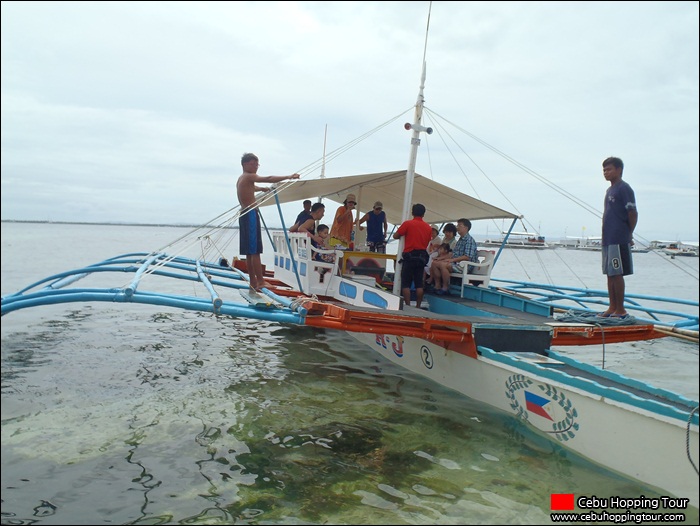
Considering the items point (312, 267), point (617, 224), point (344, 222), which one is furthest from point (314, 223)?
point (617, 224)

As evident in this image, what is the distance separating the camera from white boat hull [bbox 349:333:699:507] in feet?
14.6

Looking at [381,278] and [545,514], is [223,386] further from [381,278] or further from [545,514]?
[545,514]

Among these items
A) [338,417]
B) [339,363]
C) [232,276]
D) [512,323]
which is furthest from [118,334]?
[512,323]

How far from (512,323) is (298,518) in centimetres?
400

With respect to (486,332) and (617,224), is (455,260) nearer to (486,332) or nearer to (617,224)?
(486,332)

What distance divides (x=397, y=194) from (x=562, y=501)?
27.2 ft

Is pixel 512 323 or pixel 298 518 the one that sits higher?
pixel 512 323

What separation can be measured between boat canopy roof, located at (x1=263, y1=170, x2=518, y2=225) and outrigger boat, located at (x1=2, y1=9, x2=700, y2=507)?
0.16 feet

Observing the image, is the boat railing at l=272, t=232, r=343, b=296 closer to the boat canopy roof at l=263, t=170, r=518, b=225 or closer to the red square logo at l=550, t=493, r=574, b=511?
the boat canopy roof at l=263, t=170, r=518, b=225

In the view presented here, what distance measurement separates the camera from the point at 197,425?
6.61 metres

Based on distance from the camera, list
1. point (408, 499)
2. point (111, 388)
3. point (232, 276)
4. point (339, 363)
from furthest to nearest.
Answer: point (232, 276) < point (339, 363) < point (111, 388) < point (408, 499)

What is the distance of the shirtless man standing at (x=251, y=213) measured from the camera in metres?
8.33

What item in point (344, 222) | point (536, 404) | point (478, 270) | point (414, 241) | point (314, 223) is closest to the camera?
point (536, 404)

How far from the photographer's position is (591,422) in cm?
529
